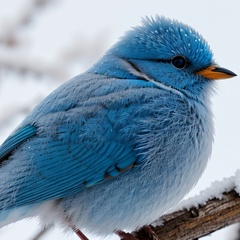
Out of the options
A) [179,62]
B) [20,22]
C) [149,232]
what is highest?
[20,22]

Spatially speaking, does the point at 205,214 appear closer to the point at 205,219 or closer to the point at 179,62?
the point at 205,219

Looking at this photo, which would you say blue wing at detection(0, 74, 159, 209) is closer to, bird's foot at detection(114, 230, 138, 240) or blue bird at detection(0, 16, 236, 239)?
blue bird at detection(0, 16, 236, 239)

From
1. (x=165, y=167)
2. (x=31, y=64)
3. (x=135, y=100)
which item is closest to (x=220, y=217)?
(x=165, y=167)

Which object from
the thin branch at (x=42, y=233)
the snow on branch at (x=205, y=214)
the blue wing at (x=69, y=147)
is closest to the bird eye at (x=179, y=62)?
the blue wing at (x=69, y=147)

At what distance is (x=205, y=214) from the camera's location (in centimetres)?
456

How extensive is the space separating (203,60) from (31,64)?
106 centimetres

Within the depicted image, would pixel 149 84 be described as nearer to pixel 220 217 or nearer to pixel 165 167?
pixel 165 167

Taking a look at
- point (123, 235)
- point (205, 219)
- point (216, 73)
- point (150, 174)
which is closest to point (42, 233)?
point (123, 235)

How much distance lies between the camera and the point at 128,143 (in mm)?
4539

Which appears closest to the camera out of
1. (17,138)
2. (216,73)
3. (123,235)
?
(17,138)

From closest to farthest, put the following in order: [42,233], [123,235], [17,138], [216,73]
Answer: [42,233] → [17,138] → [123,235] → [216,73]

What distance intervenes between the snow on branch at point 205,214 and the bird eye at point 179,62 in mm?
756

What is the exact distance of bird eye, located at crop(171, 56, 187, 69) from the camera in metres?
4.88

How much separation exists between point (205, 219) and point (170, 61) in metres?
1.01
